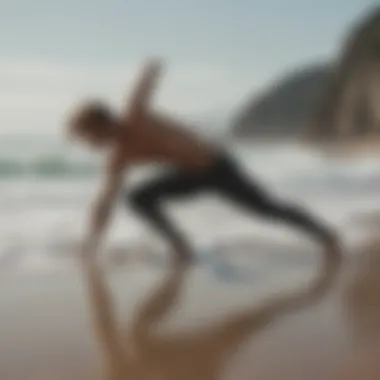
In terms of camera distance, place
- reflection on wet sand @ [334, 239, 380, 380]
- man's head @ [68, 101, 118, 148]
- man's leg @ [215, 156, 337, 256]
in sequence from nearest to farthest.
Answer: reflection on wet sand @ [334, 239, 380, 380], man's head @ [68, 101, 118, 148], man's leg @ [215, 156, 337, 256]

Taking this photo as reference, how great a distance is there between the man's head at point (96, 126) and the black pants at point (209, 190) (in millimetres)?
167

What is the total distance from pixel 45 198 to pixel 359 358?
0.98m

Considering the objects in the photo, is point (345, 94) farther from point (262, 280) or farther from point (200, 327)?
point (200, 327)

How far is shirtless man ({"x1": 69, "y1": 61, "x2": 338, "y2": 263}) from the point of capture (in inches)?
77.7

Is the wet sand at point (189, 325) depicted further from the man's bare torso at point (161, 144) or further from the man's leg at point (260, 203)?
the man's bare torso at point (161, 144)

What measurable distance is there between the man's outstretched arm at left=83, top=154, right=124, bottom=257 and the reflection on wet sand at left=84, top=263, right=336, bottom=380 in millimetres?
110

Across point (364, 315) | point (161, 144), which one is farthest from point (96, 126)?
point (364, 315)

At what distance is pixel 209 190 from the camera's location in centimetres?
205

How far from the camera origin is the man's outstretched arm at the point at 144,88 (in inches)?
79.2

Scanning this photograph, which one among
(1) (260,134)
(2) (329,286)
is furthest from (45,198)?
(2) (329,286)

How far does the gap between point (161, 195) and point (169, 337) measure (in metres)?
0.52

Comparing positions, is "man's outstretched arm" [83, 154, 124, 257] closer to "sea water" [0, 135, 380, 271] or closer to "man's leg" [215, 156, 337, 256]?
"sea water" [0, 135, 380, 271]

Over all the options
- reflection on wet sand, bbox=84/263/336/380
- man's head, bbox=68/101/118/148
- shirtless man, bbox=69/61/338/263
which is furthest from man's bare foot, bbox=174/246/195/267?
man's head, bbox=68/101/118/148

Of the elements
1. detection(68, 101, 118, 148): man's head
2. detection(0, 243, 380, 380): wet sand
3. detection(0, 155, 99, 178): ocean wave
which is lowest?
detection(0, 243, 380, 380): wet sand
